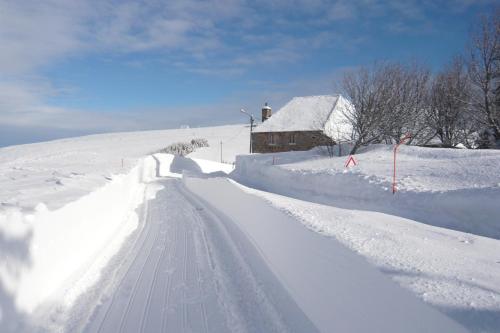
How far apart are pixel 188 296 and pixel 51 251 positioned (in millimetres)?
2169

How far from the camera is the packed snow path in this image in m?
4.60

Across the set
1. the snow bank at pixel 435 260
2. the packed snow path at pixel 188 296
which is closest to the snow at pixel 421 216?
the snow bank at pixel 435 260

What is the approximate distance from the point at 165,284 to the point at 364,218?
499cm

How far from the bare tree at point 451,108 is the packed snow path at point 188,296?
22.1 metres

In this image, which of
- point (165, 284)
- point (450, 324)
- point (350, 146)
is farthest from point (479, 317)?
point (350, 146)

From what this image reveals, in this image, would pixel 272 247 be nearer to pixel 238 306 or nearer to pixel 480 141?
pixel 238 306

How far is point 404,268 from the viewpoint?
464 cm

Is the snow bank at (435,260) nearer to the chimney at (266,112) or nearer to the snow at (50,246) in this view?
the snow at (50,246)

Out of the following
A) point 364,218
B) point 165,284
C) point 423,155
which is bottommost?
point 165,284

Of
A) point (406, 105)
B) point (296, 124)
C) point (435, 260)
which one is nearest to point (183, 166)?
point (296, 124)

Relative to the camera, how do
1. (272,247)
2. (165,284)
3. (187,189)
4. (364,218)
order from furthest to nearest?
(187,189)
(364,218)
(272,247)
(165,284)

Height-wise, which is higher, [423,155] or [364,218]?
[423,155]

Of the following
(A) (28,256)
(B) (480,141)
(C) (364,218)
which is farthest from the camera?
(B) (480,141)

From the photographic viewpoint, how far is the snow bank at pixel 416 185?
10289 millimetres
